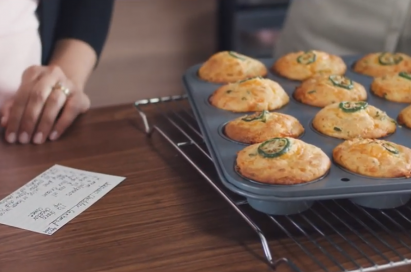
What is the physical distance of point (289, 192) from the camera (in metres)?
0.75

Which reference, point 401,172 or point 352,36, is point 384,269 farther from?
point 352,36

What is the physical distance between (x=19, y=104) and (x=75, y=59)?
27 centimetres

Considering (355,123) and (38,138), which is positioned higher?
(355,123)

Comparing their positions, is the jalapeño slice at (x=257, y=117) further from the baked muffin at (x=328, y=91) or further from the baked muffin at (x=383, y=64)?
the baked muffin at (x=383, y=64)

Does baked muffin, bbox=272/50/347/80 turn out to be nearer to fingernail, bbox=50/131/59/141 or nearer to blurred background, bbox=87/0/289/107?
fingernail, bbox=50/131/59/141

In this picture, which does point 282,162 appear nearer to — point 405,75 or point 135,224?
point 135,224

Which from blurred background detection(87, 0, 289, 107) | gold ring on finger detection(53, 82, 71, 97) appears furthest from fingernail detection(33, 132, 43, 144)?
blurred background detection(87, 0, 289, 107)

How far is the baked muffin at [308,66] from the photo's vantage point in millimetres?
1238

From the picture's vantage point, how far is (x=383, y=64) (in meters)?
1.25

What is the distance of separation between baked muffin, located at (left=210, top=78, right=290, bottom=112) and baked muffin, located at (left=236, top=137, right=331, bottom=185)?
0.69ft

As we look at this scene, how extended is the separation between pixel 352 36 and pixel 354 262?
3.40 ft

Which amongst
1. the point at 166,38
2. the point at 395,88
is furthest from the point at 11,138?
the point at 166,38

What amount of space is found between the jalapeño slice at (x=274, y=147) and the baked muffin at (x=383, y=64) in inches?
18.9

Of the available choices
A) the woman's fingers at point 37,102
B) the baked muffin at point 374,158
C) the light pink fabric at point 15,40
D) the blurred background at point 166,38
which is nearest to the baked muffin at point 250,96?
the baked muffin at point 374,158
